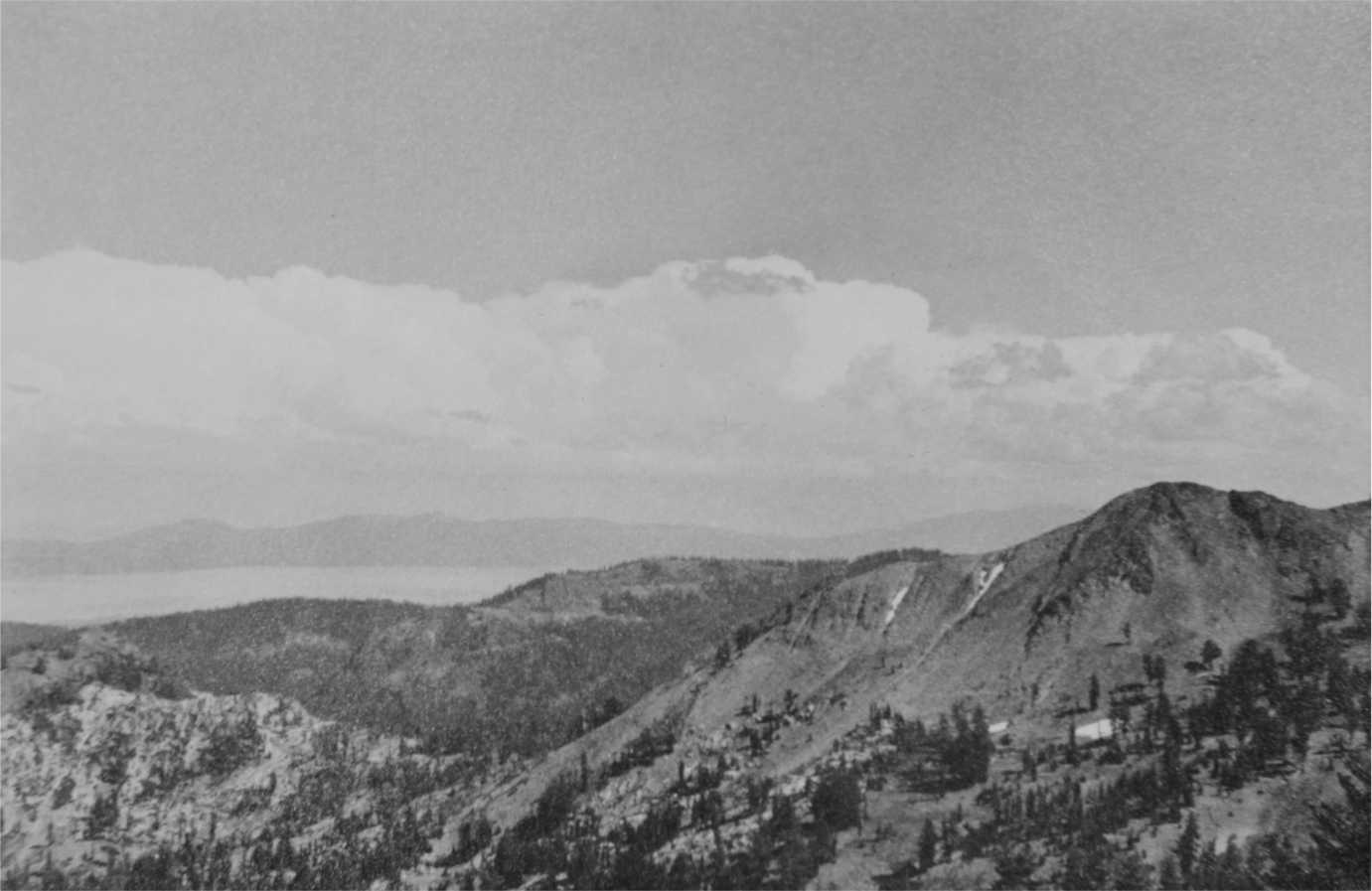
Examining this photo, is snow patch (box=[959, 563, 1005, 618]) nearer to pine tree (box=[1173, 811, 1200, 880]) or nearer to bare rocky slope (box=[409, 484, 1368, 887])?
bare rocky slope (box=[409, 484, 1368, 887])

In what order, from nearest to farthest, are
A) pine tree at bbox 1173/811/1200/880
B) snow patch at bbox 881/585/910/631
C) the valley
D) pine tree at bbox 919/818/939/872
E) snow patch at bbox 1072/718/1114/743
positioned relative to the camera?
1. pine tree at bbox 1173/811/1200/880
2. the valley
3. pine tree at bbox 919/818/939/872
4. snow patch at bbox 1072/718/1114/743
5. snow patch at bbox 881/585/910/631

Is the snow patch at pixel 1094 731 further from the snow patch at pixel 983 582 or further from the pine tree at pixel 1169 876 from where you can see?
the snow patch at pixel 983 582

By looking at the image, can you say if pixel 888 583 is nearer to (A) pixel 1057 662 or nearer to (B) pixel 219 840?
(A) pixel 1057 662

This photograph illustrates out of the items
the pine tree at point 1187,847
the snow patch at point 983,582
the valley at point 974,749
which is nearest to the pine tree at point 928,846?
the valley at point 974,749

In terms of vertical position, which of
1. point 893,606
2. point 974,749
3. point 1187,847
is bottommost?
point 1187,847

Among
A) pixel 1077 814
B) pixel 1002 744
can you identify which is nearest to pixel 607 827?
pixel 1002 744

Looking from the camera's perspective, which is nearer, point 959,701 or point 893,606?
point 959,701

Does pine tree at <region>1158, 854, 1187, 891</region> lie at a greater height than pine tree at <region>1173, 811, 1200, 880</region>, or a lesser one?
lesser

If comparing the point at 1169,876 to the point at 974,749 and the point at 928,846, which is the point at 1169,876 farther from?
the point at 974,749

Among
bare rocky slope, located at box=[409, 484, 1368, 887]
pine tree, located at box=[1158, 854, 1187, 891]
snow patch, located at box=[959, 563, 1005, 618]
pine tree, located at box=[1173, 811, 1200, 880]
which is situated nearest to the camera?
pine tree, located at box=[1158, 854, 1187, 891]

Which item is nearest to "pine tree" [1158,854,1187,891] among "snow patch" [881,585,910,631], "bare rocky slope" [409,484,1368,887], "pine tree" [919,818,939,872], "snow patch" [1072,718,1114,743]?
"bare rocky slope" [409,484,1368,887]

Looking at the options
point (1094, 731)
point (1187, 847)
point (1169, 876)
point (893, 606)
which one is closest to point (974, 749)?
point (1094, 731)
